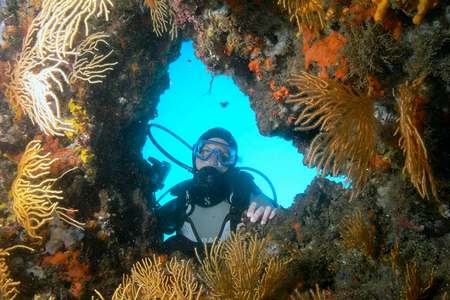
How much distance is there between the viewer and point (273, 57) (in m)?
4.66

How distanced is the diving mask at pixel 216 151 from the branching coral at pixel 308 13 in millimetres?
5270

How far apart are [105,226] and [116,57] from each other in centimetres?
310

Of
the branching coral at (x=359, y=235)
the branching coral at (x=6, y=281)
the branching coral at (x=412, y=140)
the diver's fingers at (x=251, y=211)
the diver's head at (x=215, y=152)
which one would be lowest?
the branching coral at (x=6, y=281)

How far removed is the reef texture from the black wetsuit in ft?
3.83

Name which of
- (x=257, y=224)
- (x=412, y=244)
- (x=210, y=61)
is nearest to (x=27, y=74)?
(x=210, y=61)

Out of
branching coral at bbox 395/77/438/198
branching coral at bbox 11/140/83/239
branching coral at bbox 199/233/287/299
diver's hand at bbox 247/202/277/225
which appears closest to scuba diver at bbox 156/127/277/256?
diver's hand at bbox 247/202/277/225

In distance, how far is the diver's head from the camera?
28.9 feet

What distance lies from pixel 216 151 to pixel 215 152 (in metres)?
0.04

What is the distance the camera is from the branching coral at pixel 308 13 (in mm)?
3586

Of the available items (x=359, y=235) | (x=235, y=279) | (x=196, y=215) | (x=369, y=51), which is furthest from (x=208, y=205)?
(x=369, y=51)

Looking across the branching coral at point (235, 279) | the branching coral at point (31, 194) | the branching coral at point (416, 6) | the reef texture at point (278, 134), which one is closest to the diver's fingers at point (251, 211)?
the reef texture at point (278, 134)

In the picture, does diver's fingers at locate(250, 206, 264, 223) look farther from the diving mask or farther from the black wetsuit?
the diving mask

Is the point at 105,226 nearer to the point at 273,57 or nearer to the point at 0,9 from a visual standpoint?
the point at 273,57

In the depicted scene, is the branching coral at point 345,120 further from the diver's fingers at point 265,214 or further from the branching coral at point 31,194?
the diver's fingers at point 265,214
